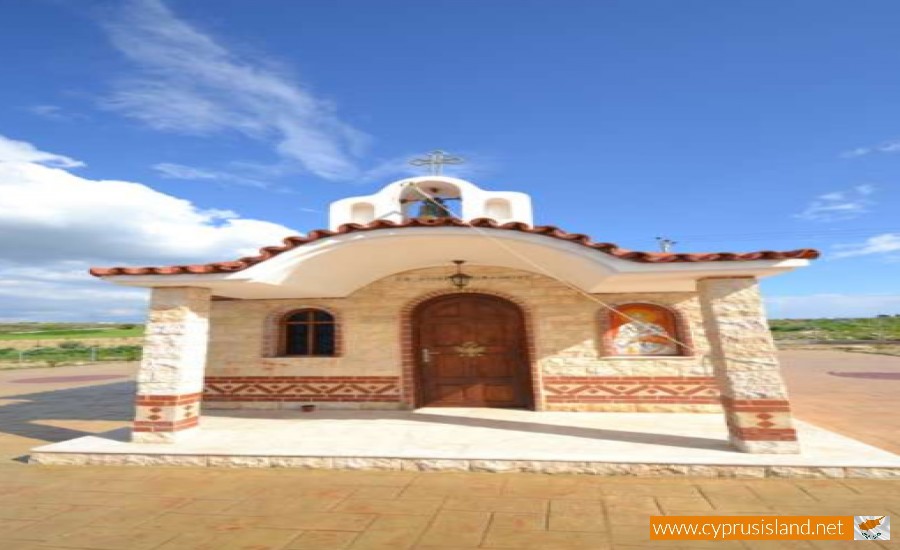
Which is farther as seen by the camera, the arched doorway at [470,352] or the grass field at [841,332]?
the grass field at [841,332]

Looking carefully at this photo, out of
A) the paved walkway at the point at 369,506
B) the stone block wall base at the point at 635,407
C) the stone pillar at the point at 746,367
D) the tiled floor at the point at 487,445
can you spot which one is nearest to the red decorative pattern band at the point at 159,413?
the tiled floor at the point at 487,445

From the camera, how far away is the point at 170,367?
5816mm

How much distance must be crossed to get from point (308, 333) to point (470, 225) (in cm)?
498

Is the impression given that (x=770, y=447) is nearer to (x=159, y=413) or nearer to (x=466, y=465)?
(x=466, y=465)

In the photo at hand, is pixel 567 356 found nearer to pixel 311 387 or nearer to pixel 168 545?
pixel 311 387

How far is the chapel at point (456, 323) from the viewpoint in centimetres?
529

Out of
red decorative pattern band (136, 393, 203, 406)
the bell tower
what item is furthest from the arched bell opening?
red decorative pattern band (136, 393, 203, 406)

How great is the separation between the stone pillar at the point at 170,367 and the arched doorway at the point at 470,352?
379 cm

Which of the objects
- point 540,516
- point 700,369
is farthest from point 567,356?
point 540,516

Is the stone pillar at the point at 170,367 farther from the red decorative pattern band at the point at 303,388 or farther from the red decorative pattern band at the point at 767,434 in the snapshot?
the red decorative pattern band at the point at 767,434

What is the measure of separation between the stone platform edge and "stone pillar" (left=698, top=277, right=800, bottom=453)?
520mm

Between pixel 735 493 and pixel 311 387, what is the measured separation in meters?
7.05

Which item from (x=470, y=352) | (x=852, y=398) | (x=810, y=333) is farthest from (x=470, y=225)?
(x=810, y=333)
